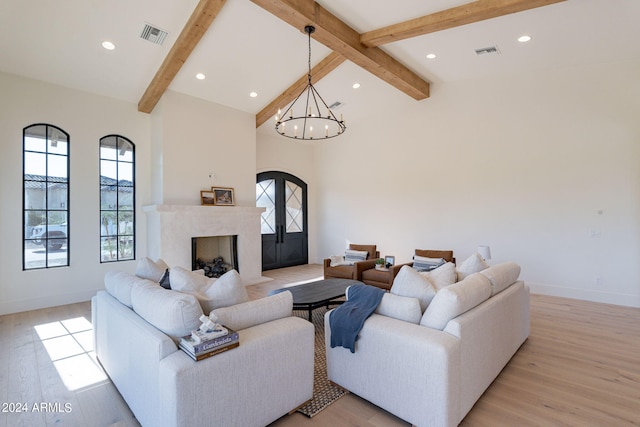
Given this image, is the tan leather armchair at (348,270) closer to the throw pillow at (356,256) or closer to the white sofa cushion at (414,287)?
the throw pillow at (356,256)

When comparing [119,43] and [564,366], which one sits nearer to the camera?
[564,366]

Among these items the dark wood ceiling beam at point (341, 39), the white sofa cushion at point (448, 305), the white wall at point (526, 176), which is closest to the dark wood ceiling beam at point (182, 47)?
the dark wood ceiling beam at point (341, 39)

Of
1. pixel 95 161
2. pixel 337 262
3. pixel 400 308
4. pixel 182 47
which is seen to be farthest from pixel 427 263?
pixel 95 161

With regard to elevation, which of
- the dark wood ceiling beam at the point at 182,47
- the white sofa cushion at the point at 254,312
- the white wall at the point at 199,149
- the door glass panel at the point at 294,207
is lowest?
the white sofa cushion at the point at 254,312

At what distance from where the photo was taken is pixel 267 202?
320 inches

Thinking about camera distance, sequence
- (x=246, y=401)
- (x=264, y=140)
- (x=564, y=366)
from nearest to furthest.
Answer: (x=246, y=401) < (x=564, y=366) < (x=264, y=140)

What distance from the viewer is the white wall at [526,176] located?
4715 millimetres

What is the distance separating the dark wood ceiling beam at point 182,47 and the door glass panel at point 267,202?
3.06 m

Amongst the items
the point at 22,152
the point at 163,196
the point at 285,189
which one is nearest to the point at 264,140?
the point at 285,189

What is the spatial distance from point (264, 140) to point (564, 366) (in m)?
6.99

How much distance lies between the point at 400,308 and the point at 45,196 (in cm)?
566

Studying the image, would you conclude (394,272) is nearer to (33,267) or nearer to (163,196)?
(163,196)

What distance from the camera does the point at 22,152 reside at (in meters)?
4.75

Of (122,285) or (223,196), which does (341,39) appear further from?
(122,285)
